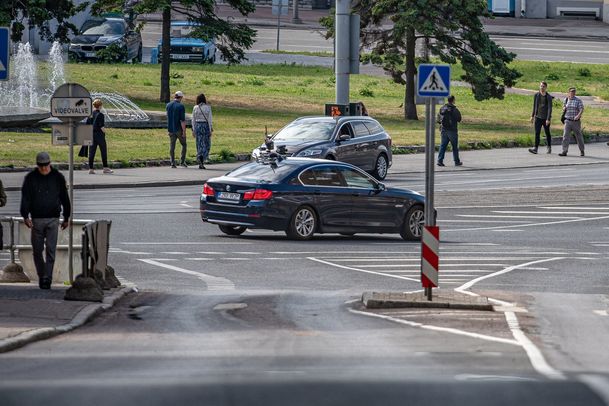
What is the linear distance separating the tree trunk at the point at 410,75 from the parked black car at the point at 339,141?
48.5 ft

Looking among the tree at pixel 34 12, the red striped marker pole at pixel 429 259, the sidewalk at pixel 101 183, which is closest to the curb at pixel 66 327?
the sidewalk at pixel 101 183

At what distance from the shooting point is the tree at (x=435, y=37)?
51.4m

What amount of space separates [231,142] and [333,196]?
58.4ft

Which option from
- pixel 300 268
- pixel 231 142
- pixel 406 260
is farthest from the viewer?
pixel 231 142

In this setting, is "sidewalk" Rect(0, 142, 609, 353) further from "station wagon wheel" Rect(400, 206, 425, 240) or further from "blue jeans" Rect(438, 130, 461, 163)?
"station wagon wheel" Rect(400, 206, 425, 240)

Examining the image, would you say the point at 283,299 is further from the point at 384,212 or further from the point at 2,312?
the point at 384,212

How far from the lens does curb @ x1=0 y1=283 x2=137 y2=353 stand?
14680 millimetres

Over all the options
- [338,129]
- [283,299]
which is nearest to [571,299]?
[283,299]

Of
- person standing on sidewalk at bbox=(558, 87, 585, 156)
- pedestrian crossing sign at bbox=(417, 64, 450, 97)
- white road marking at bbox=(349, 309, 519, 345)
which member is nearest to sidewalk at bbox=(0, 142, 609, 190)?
person standing on sidewalk at bbox=(558, 87, 585, 156)

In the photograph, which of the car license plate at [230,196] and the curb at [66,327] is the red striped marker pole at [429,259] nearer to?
the curb at [66,327]

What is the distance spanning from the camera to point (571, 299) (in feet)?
64.4

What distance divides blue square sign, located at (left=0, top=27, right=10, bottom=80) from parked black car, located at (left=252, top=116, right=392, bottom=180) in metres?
16.9

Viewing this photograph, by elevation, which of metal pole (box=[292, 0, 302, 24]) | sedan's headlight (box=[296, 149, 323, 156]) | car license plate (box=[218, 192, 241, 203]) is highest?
metal pole (box=[292, 0, 302, 24])

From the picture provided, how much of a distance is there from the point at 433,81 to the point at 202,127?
2019 cm
